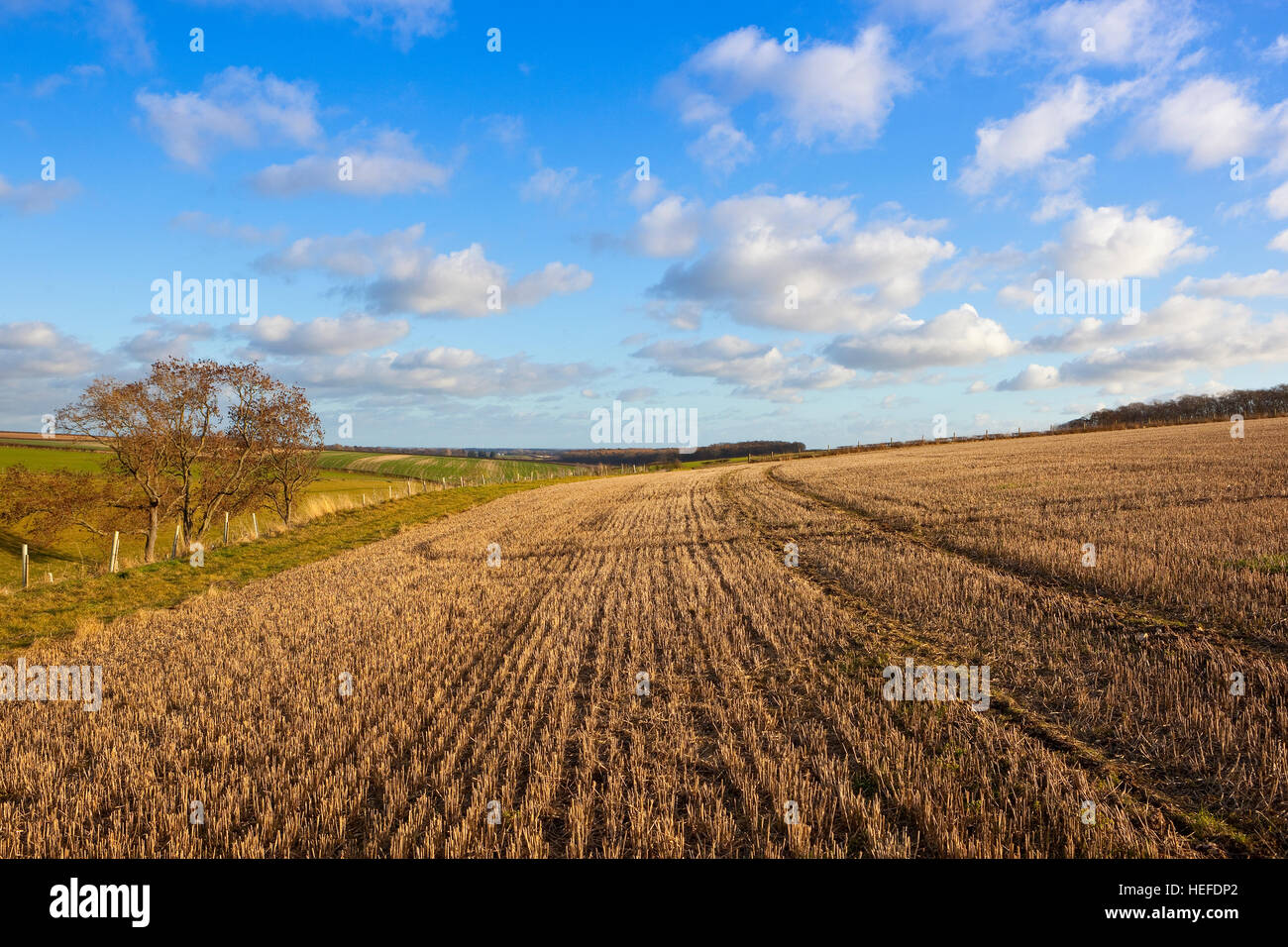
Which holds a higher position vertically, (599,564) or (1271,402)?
(1271,402)

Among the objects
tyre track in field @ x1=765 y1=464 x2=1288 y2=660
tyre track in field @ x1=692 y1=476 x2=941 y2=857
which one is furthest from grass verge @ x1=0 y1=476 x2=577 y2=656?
tyre track in field @ x1=765 y1=464 x2=1288 y2=660

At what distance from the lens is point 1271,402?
101 metres

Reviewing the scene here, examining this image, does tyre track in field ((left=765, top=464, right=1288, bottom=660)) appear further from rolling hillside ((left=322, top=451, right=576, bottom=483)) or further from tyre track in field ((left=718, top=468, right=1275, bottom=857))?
rolling hillside ((left=322, top=451, right=576, bottom=483))

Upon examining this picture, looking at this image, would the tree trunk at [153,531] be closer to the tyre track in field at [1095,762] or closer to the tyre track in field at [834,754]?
the tyre track in field at [834,754]

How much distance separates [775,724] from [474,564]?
13352mm

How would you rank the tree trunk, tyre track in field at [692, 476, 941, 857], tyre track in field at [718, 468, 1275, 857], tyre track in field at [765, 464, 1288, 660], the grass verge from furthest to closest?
the tree trunk
the grass verge
tyre track in field at [765, 464, 1288, 660]
tyre track in field at [692, 476, 941, 857]
tyre track in field at [718, 468, 1275, 857]

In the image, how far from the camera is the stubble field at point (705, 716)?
4910mm

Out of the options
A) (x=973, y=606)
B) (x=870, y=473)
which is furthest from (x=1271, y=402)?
(x=973, y=606)

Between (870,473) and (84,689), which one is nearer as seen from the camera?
(84,689)

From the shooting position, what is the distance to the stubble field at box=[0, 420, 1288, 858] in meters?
4.91

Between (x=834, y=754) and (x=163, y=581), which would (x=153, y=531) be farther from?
(x=834, y=754)

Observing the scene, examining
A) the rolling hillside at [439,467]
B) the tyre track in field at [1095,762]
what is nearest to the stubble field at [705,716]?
the tyre track in field at [1095,762]
